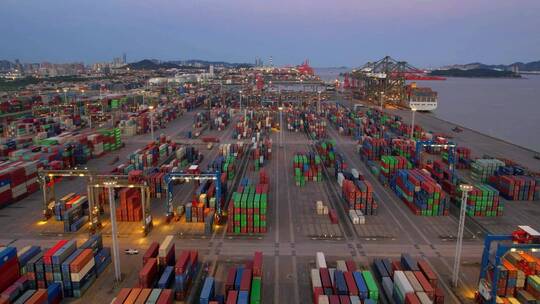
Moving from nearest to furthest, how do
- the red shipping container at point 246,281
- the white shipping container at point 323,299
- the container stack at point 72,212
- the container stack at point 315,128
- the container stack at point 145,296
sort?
the container stack at point 145,296 < the white shipping container at point 323,299 < the red shipping container at point 246,281 < the container stack at point 72,212 < the container stack at point 315,128

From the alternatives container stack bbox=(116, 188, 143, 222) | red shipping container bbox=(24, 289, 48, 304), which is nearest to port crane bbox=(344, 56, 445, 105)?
container stack bbox=(116, 188, 143, 222)

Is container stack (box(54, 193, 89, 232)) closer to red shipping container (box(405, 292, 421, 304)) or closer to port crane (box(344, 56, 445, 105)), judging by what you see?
red shipping container (box(405, 292, 421, 304))

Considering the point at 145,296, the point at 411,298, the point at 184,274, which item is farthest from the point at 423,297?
the point at 145,296

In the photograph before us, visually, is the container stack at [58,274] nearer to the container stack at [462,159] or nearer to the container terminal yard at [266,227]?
the container terminal yard at [266,227]

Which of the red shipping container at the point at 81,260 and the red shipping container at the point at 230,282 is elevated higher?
the red shipping container at the point at 81,260

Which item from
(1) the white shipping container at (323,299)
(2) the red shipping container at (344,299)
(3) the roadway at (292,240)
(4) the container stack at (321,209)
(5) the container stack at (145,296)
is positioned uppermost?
(5) the container stack at (145,296)

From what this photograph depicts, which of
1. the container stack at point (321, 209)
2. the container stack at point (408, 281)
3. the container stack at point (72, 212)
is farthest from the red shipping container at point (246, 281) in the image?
the container stack at point (72, 212)
